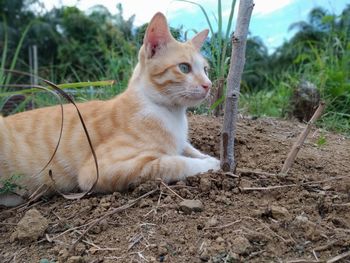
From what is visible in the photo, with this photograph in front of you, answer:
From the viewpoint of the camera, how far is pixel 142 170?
1.69 meters

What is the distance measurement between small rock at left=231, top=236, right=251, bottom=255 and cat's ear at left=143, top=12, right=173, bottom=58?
117 cm

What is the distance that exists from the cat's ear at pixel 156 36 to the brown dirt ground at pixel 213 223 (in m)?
0.79

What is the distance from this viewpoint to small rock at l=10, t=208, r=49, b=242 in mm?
1425

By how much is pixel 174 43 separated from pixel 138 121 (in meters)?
0.50

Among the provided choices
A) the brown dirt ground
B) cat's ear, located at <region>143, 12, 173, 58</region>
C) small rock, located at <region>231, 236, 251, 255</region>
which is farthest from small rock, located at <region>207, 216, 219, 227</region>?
cat's ear, located at <region>143, 12, 173, 58</region>

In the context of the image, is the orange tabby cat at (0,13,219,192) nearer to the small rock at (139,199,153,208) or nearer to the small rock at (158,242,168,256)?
the small rock at (139,199,153,208)

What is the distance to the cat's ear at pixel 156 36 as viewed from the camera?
77.9 inches

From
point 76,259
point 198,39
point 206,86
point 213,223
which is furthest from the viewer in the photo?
point 198,39

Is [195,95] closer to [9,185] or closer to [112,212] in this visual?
[112,212]

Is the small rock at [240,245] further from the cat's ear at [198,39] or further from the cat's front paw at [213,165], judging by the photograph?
the cat's ear at [198,39]

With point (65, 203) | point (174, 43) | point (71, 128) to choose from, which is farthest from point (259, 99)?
point (65, 203)

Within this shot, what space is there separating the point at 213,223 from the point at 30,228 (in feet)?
2.26

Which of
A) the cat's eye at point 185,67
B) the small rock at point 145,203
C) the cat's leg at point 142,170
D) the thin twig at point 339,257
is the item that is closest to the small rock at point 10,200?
the cat's leg at point 142,170

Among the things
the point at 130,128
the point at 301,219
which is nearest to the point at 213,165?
the point at 130,128
